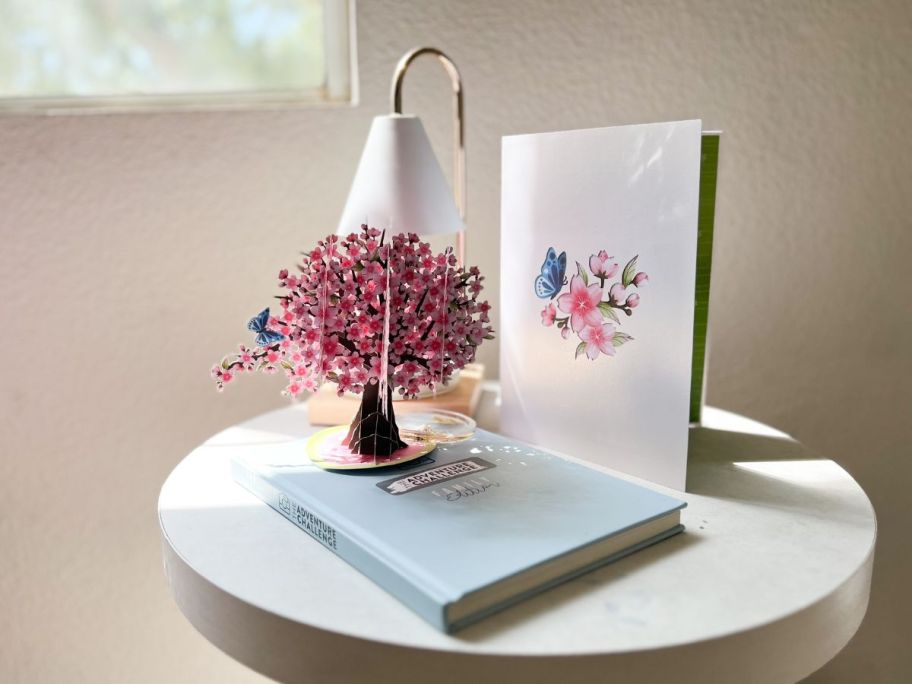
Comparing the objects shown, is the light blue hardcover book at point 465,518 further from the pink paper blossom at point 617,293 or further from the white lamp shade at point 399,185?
the white lamp shade at point 399,185

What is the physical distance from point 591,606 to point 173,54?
1.06m

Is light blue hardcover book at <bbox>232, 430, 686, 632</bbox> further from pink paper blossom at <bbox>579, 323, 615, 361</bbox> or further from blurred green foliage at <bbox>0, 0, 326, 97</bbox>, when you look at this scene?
blurred green foliage at <bbox>0, 0, 326, 97</bbox>

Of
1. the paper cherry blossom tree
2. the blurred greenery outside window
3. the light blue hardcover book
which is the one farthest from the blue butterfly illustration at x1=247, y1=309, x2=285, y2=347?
the blurred greenery outside window

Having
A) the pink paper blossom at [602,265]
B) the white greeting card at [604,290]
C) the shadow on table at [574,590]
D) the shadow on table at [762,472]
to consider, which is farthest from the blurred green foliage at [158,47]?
the shadow on table at [574,590]

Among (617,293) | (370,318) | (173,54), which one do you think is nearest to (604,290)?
(617,293)

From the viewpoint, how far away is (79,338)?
4.04ft

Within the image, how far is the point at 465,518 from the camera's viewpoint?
66cm

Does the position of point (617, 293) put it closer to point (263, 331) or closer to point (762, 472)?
point (762, 472)

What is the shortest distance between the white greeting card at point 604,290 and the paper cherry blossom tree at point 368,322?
12cm

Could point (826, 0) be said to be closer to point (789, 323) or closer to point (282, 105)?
point (789, 323)

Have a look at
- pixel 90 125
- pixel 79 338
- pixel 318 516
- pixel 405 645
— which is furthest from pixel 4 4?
pixel 405 645

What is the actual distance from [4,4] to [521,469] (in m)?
1.07

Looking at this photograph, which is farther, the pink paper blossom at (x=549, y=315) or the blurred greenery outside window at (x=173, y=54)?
the blurred greenery outside window at (x=173, y=54)

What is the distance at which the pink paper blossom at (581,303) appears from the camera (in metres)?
0.81
